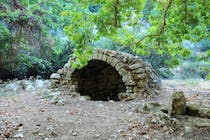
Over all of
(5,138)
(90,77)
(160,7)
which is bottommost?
(5,138)

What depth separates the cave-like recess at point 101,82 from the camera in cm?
909

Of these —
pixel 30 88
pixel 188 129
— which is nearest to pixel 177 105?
pixel 188 129

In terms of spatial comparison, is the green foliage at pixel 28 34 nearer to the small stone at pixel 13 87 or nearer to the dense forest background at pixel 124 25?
the dense forest background at pixel 124 25

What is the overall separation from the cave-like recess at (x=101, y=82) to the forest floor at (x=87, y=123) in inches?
94.3

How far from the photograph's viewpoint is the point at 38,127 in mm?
4695

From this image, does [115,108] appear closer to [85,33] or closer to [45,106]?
[45,106]

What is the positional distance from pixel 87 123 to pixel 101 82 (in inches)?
172

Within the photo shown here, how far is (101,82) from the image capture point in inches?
370

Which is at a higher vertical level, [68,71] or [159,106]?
[68,71]

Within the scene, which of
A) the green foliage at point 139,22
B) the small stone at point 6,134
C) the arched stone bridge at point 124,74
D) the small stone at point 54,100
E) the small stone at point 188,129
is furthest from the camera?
the arched stone bridge at point 124,74

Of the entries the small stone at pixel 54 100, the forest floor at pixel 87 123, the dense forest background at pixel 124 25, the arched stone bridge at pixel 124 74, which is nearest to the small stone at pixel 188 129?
the forest floor at pixel 87 123

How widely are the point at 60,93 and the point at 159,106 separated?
111 inches

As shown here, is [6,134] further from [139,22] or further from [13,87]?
[13,87]

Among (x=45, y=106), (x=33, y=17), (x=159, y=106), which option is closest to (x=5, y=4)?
(x=33, y=17)
